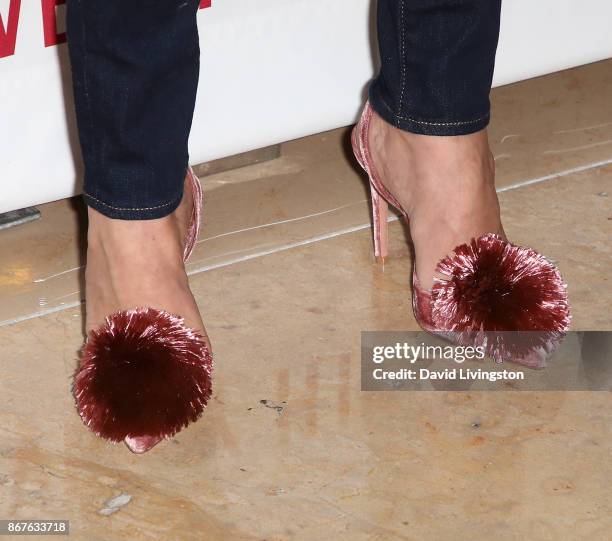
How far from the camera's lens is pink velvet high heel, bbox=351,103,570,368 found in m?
1.18

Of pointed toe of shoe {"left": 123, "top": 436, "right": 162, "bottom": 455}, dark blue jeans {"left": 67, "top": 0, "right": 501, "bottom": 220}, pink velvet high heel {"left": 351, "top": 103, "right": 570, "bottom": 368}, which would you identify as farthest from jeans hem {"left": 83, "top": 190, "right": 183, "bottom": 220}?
pink velvet high heel {"left": 351, "top": 103, "right": 570, "bottom": 368}

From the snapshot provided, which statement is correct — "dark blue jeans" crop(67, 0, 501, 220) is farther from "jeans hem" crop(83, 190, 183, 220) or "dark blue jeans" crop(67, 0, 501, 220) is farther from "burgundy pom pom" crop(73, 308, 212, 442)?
"burgundy pom pom" crop(73, 308, 212, 442)

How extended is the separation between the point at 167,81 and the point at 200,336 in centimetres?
28

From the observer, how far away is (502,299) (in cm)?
118

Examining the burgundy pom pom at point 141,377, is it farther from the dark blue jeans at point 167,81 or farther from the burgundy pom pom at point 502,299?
the burgundy pom pom at point 502,299

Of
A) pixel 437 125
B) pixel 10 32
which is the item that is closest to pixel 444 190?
pixel 437 125

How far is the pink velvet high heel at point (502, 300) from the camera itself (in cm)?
118

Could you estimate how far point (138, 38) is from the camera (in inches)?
39.1

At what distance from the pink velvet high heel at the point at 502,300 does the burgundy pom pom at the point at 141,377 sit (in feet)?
0.95

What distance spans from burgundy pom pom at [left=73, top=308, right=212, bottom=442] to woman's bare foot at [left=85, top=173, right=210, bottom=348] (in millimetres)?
24

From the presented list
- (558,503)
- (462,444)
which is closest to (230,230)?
(462,444)

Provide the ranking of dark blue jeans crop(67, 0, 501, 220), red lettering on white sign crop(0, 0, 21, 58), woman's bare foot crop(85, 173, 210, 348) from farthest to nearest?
red lettering on white sign crop(0, 0, 21, 58) → woman's bare foot crop(85, 173, 210, 348) → dark blue jeans crop(67, 0, 501, 220)

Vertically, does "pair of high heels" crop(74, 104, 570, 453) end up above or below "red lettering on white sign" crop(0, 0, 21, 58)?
below

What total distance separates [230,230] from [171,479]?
51 centimetres
